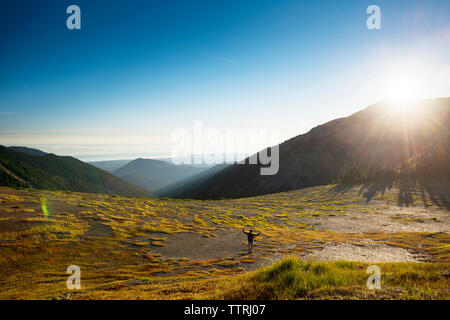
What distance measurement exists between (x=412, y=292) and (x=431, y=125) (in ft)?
688

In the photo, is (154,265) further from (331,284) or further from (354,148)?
(354,148)

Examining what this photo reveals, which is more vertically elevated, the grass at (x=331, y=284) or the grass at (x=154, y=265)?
the grass at (x=331, y=284)

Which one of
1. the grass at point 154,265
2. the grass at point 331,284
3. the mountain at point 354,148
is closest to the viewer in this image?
the grass at point 331,284

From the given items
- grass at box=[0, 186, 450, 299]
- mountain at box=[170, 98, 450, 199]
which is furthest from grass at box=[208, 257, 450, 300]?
mountain at box=[170, 98, 450, 199]

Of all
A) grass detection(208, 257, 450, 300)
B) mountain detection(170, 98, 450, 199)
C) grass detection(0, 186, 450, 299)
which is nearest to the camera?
grass detection(208, 257, 450, 300)

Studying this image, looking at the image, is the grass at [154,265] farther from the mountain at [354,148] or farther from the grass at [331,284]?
the mountain at [354,148]

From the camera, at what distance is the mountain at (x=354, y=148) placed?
132 metres

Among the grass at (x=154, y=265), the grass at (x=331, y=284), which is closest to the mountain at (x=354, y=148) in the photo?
the grass at (x=154, y=265)

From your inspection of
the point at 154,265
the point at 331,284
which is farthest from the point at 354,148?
the point at 331,284

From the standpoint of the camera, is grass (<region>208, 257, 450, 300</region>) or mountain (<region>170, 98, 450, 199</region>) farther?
mountain (<region>170, 98, 450, 199</region>)

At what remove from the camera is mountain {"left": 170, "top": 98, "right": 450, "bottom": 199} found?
131875 millimetres

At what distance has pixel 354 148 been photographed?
154m

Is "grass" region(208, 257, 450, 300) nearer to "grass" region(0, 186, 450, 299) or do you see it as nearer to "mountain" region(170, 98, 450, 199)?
"grass" region(0, 186, 450, 299)

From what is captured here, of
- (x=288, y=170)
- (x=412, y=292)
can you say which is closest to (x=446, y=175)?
(x=288, y=170)
